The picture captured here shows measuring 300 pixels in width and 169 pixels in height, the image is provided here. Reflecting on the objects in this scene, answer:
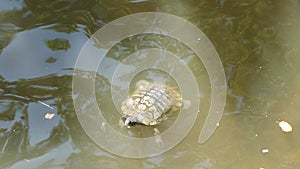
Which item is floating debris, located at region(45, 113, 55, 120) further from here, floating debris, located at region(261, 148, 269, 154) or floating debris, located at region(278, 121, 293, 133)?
floating debris, located at region(278, 121, 293, 133)

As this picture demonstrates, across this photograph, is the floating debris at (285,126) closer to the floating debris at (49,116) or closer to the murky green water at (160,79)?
the murky green water at (160,79)

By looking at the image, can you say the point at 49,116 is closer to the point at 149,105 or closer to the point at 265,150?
the point at 149,105

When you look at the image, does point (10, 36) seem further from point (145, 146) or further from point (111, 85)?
point (145, 146)

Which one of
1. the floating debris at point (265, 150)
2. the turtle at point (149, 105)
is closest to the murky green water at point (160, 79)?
the floating debris at point (265, 150)

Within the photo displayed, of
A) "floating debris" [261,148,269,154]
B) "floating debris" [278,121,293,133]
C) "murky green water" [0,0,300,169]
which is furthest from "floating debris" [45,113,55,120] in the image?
"floating debris" [278,121,293,133]

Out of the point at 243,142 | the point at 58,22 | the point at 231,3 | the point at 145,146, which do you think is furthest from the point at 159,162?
the point at 231,3

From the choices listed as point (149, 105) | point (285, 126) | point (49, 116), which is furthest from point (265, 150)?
point (49, 116)
